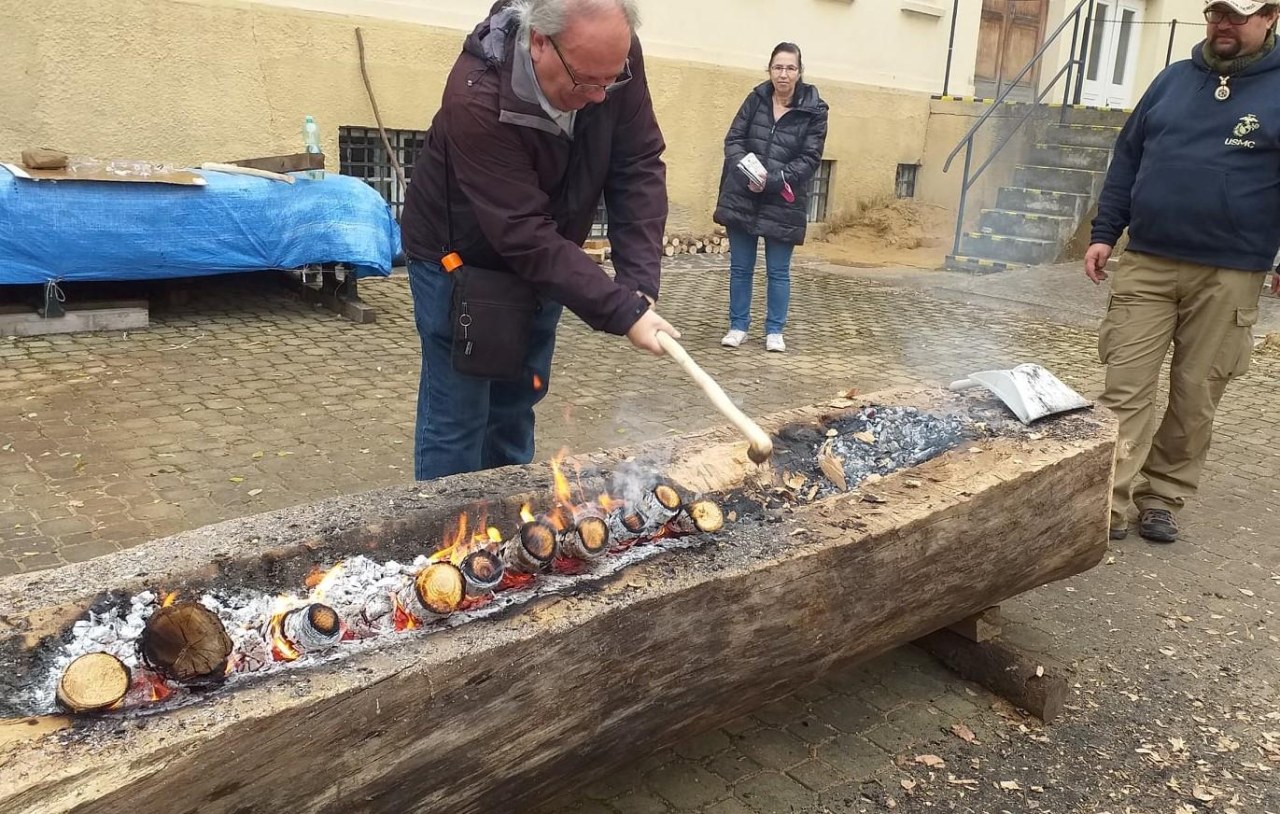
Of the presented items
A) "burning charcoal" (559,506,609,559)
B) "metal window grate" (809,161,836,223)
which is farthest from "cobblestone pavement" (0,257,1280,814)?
"metal window grate" (809,161,836,223)

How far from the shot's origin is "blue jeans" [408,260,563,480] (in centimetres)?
301

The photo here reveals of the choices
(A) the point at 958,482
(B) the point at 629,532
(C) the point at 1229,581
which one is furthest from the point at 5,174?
(C) the point at 1229,581

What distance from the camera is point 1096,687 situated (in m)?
3.20

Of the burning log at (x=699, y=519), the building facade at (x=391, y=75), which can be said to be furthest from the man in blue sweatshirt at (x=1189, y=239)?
the building facade at (x=391, y=75)

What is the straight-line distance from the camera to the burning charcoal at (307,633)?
203cm

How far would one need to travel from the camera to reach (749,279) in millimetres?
7059

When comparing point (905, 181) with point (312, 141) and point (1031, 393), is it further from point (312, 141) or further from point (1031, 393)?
point (1031, 393)

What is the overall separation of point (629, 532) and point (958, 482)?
2.99ft

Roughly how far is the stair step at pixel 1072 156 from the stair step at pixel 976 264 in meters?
1.53

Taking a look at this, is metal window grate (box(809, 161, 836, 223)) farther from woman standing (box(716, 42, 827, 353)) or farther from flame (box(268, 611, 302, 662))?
flame (box(268, 611, 302, 662))

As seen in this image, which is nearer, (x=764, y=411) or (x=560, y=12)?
(x=560, y=12)

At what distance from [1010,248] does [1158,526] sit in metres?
7.69

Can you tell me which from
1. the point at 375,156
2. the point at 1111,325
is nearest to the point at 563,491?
the point at 1111,325

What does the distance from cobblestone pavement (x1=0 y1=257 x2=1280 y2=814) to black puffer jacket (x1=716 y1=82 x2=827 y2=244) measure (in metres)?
0.85
